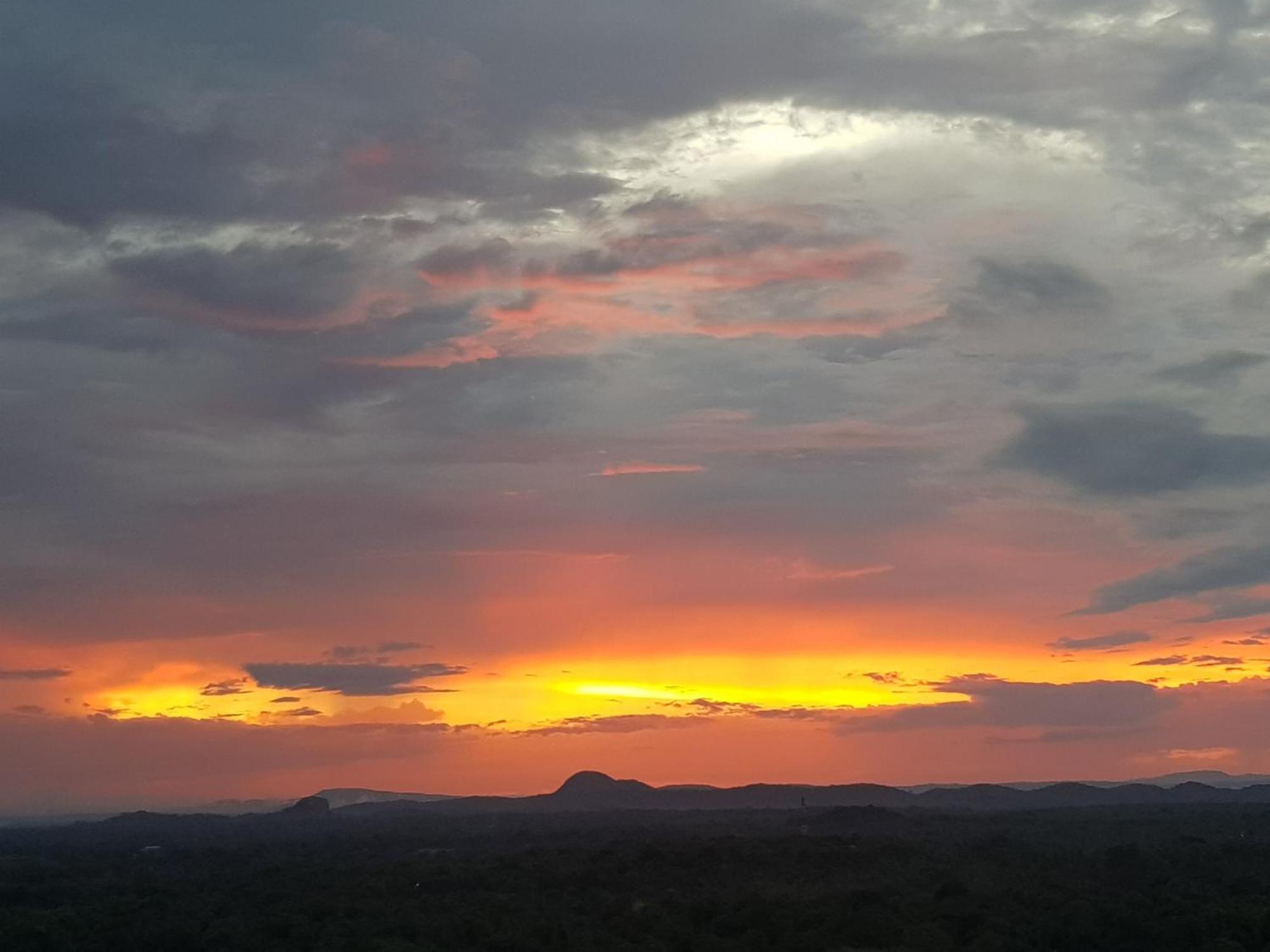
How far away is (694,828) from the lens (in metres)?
135

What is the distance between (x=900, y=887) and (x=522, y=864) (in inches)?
1016

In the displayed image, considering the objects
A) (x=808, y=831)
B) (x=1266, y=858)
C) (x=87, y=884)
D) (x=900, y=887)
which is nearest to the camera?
(x=900, y=887)

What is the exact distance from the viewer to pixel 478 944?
5528 centimetres

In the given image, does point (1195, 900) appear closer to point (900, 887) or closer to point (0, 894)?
point (900, 887)

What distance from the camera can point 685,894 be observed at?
68.6 metres

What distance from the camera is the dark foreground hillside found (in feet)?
177

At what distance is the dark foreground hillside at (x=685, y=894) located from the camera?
5400 centimetres

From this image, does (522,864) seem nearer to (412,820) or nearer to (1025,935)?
(1025,935)

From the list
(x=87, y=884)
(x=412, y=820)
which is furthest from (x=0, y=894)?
(x=412, y=820)

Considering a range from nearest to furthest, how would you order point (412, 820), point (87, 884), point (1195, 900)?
point (1195, 900), point (87, 884), point (412, 820)

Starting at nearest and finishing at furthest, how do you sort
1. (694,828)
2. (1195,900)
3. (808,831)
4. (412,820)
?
(1195,900) < (808,831) < (694,828) < (412,820)

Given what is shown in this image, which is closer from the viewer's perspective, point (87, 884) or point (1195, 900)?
point (1195, 900)

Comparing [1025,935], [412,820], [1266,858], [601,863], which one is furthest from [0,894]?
[412,820]

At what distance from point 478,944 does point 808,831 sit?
71.9 meters
